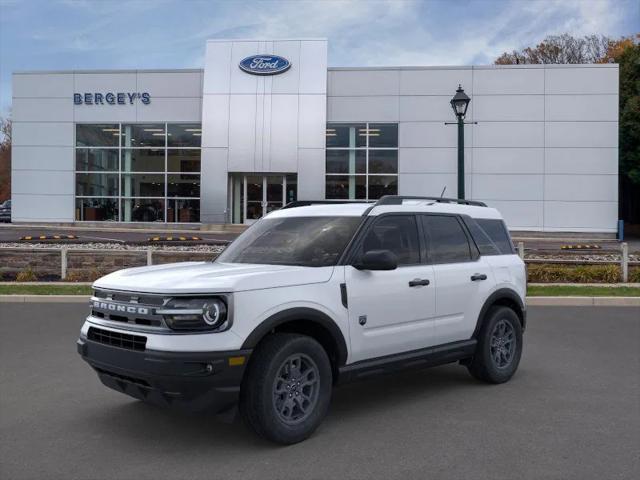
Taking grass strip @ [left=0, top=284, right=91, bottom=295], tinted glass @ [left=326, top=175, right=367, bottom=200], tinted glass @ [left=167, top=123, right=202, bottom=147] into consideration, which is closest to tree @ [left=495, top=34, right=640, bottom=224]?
tinted glass @ [left=326, top=175, right=367, bottom=200]

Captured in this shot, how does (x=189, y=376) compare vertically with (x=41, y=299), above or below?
above

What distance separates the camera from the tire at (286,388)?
4.44m

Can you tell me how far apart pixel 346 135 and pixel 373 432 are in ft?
89.2

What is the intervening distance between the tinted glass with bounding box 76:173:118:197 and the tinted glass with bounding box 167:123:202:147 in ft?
11.5

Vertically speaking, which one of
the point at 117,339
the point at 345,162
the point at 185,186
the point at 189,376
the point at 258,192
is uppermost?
the point at 345,162

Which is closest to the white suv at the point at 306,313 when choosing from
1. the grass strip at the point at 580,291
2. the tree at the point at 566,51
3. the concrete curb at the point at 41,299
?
the grass strip at the point at 580,291

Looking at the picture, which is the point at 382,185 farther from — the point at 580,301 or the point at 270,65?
the point at 580,301

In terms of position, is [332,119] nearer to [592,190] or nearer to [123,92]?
[123,92]

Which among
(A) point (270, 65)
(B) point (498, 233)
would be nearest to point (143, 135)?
(A) point (270, 65)

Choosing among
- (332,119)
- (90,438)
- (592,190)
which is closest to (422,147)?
(332,119)

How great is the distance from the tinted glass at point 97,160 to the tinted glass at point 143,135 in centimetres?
95

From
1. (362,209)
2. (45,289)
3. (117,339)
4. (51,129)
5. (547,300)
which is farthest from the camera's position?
(51,129)

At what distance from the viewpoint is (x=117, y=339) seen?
4629 mm

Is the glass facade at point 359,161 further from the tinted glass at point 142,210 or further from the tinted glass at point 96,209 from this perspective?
the tinted glass at point 96,209
